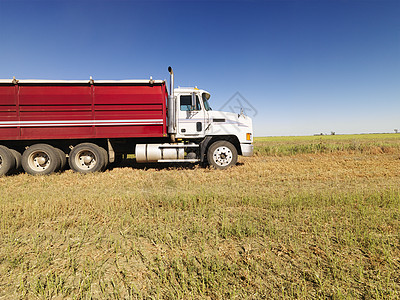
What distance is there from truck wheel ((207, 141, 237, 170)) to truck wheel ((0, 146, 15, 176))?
22.2 ft

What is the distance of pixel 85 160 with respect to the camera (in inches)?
255

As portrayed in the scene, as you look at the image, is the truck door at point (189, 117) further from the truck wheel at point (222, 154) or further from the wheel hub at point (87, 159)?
the wheel hub at point (87, 159)

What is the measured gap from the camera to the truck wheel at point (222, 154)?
6.94 metres

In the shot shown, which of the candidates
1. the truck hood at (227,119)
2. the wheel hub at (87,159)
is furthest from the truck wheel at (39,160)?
the truck hood at (227,119)

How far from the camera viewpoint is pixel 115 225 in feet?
8.37

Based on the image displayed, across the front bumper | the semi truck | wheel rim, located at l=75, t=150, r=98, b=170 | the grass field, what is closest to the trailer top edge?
the semi truck

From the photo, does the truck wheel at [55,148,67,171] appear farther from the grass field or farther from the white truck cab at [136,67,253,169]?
the grass field

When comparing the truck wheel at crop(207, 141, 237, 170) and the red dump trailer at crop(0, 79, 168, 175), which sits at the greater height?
the red dump trailer at crop(0, 79, 168, 175)

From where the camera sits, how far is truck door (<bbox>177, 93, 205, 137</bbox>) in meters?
6.94

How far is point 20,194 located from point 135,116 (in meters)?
3.72

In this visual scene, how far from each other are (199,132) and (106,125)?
11.2 feet

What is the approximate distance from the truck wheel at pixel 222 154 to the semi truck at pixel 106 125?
4cm

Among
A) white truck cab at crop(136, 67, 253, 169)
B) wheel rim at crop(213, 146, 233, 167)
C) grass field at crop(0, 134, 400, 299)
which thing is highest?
white truck cab at crop(136, 67, 253, 169)

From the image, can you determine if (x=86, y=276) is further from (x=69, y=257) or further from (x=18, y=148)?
(x=18, y=148)
